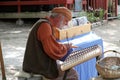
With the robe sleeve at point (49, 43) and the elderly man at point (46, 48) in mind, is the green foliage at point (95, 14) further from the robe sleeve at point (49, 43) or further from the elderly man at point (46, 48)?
the robe sleeve at point (49, 43)

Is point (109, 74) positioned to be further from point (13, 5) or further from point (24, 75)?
point (13, 5)

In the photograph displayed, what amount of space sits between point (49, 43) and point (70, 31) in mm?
1490

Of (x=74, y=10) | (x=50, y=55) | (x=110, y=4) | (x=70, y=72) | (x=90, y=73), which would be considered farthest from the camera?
(x=110, y=4)

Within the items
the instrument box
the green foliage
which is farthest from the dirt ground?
the instrument box

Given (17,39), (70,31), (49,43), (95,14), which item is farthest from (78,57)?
(95,14)

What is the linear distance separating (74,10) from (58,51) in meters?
11.6

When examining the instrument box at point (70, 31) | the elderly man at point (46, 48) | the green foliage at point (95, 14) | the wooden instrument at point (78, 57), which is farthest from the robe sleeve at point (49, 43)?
the green foliage at point (95, 14)

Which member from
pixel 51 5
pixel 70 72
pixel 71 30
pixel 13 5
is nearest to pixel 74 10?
pixel 51 5

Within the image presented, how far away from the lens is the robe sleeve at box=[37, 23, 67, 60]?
4.06m

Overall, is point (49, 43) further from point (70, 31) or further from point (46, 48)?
point (70, 31)

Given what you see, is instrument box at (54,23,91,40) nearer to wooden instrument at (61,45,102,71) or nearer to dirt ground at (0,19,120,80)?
wooden instrument at (61,45,102,71)

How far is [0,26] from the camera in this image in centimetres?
1431

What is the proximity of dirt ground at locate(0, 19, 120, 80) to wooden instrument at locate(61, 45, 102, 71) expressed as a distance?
2170 mm

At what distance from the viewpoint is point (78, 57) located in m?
4.42
